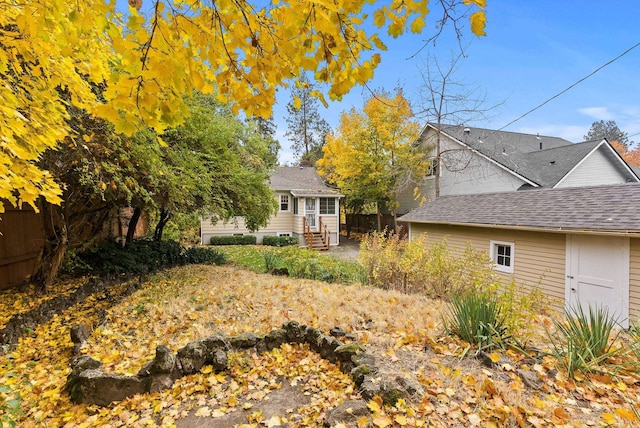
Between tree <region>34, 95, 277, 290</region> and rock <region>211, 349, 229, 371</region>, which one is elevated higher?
tree <region>34, 95, 277, 290</region>

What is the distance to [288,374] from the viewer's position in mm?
3244

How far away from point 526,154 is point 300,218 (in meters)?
13.7

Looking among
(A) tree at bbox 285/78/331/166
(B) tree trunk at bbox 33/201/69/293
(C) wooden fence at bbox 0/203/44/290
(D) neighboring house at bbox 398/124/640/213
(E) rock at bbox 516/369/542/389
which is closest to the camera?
(E) rock at bbox 516/369/542/389

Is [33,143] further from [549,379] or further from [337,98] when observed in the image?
[549,379]

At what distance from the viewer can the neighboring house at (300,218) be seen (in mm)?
17641

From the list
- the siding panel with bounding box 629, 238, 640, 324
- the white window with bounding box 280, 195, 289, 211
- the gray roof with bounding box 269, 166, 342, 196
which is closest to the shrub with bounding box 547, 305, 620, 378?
the siding panel with bounding box 629, 238, 640, 324

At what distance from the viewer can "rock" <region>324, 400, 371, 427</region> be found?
227 centimetres

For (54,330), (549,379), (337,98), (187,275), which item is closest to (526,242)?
(549,379)

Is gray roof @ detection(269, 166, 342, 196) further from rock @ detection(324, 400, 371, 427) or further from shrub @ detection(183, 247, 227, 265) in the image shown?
rock @ detection(324, 400, 371, 427)

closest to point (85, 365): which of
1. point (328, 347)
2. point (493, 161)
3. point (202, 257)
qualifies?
point (328, 347)

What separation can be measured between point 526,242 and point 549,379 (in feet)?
20.9

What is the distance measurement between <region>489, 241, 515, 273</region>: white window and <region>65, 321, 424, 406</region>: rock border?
6.93m

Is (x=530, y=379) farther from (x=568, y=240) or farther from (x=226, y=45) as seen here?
(x=568, y=240)

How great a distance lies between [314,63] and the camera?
180cm
